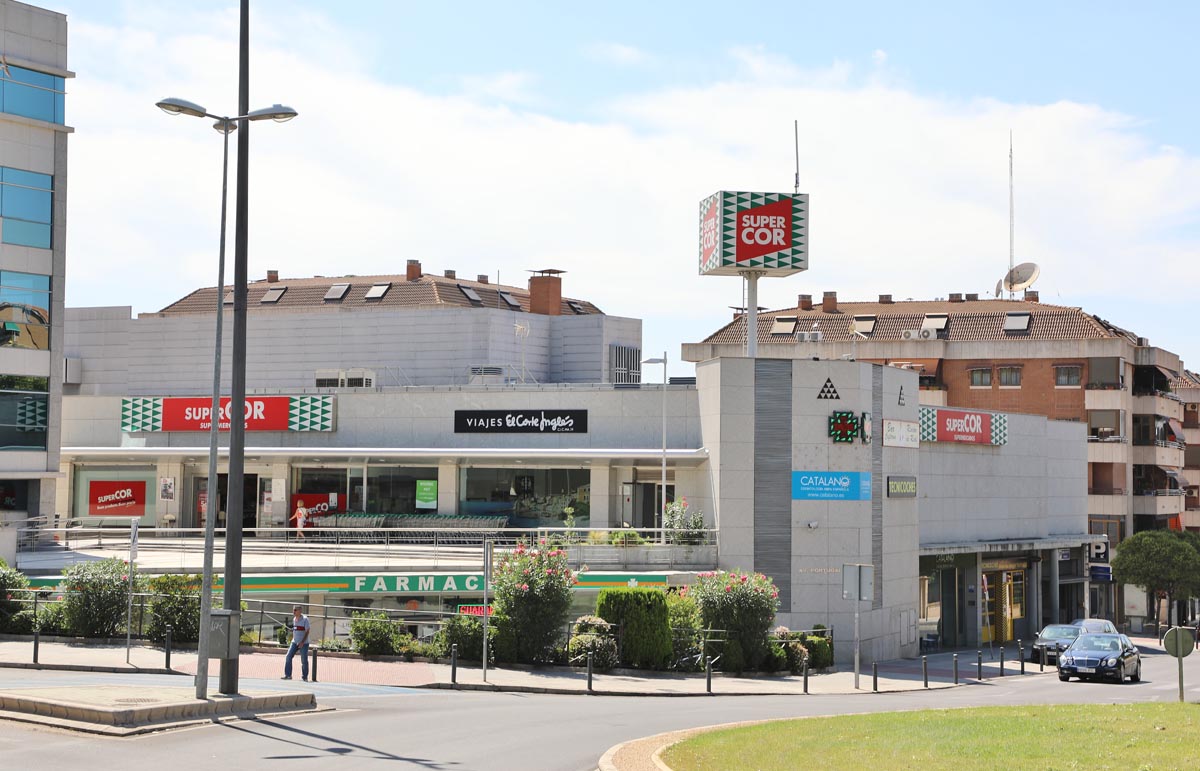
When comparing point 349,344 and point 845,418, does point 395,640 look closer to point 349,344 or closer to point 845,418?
point 845,418

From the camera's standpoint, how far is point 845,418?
39469 millimetres

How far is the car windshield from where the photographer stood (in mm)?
36219

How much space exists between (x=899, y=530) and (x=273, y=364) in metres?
30.9

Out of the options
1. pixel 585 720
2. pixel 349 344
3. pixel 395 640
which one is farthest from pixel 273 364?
pixel 585 720

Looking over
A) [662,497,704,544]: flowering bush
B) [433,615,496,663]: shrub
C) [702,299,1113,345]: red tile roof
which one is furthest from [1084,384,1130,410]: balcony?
[433,615,496,663]: shrub

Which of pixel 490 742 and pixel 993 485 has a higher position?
pixel 993 485

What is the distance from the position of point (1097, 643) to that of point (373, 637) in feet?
66.1

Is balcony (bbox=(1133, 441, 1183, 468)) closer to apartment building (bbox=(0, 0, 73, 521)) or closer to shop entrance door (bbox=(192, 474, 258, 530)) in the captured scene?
shop entrance door (bbox=(192, 474, 258, 530))

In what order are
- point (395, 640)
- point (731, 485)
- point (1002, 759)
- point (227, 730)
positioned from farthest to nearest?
1. point (731, 485)
2. point (395, 640)
3. point (227, 730)
4. point (1002, 759)

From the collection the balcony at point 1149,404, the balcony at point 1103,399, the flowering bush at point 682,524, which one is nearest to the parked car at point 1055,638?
the flowering bush at point 682,524

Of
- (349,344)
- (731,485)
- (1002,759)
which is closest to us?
(1002,759)

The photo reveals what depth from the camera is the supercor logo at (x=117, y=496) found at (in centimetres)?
4816

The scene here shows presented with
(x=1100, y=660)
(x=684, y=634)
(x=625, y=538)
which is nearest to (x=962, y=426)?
(x=1100, y=660)

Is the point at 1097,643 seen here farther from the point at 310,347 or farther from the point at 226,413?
the point at 310,347
